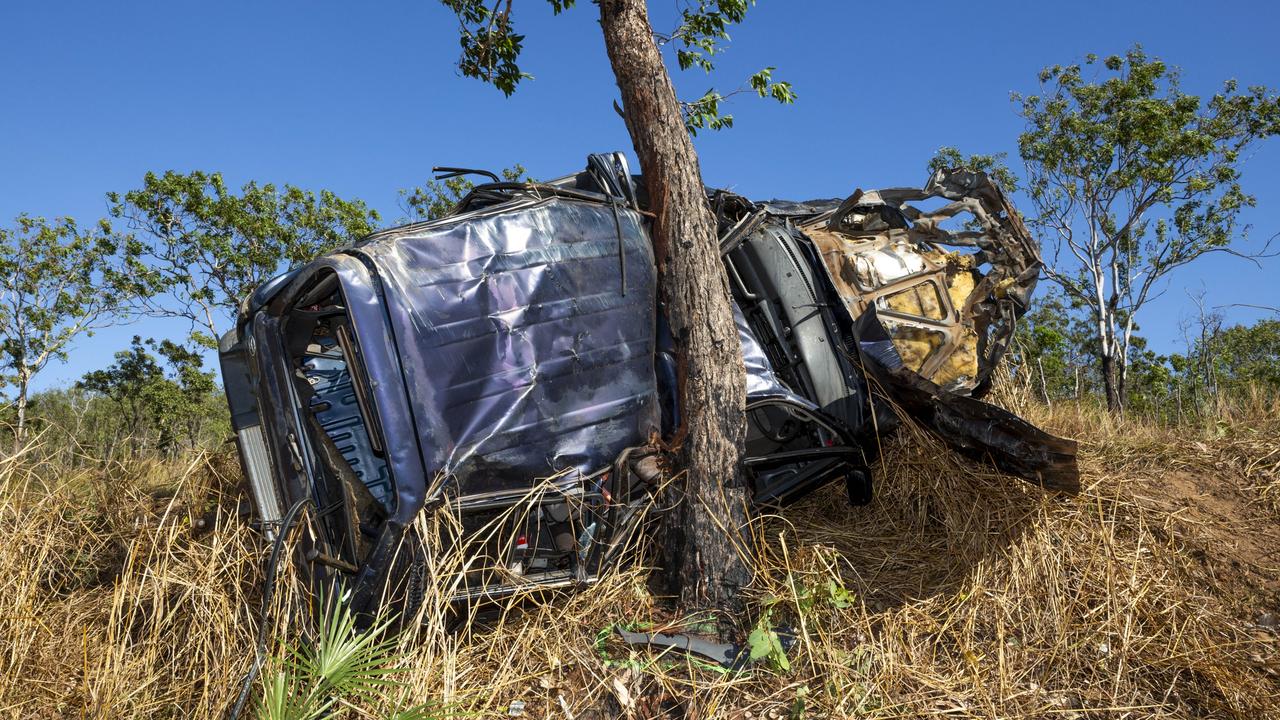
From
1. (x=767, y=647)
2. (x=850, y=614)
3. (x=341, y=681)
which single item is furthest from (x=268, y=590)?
(x=850, y=614)

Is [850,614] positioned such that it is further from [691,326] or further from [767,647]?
[691,326]

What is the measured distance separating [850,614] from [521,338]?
214 centimetres

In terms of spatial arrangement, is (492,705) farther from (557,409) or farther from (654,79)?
(654,79)

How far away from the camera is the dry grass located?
11.2 feet

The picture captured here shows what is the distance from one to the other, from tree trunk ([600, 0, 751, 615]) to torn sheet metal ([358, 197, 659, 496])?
0.74 ft

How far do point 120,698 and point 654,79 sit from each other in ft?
Answer: 13.5

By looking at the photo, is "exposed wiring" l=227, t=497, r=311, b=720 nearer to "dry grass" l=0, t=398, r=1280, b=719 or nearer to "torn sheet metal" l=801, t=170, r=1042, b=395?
"dry grass" l=0, t=398, r=1280, b=719

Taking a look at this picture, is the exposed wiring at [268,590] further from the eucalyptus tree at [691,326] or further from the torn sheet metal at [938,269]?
the torn sheet metal at [938,269]

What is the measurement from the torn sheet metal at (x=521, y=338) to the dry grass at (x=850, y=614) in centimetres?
73

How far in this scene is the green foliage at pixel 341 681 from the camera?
2.99 m

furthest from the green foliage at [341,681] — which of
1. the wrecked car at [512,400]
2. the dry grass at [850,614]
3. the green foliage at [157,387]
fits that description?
the green foliage at [157,387]

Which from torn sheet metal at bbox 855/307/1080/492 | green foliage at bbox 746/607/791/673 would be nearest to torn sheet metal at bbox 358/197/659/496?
green foliage at bbox 746/607/791/673

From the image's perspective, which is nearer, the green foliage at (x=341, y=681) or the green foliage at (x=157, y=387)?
the green foliage at (x=341, y=681)

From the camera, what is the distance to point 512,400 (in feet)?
11.9
